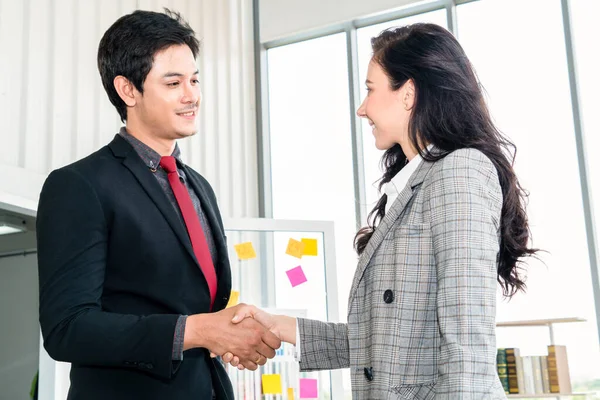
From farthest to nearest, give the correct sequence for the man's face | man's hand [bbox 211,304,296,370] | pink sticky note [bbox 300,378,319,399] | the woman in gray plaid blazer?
pink sticky note [bbox 300,378,319,399] < man's hand [bbox 211,304,296,370] < the man's face < the woman in gray plaid blazer

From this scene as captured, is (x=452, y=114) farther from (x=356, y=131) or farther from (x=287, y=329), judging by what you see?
(x=356, y=131)

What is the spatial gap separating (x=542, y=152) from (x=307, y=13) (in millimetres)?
2034

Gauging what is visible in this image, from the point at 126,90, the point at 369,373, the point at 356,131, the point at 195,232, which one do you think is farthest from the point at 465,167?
the point at 356,131

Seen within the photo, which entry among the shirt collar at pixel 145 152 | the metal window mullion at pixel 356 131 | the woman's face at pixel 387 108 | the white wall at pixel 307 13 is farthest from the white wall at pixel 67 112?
the woman's face at pixel 387 108

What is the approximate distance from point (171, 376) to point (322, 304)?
2.68 metres

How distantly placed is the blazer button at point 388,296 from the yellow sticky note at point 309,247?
8.79 feet

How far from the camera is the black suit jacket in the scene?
4.63ft

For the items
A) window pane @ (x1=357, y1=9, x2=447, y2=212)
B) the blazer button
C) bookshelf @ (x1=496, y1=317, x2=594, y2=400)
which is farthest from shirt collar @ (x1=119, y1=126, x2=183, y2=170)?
window pane @ (x1=357, y1=9, x2=447, y2=212)

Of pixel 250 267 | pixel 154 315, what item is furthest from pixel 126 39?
pixel 250 267

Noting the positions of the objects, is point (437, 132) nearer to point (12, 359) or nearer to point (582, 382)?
point (582, 382)

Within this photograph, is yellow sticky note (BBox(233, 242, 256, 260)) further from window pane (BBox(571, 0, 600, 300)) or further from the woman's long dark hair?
the woman's long dark hair

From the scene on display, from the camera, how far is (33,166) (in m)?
3.29

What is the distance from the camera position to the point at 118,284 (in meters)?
1.50

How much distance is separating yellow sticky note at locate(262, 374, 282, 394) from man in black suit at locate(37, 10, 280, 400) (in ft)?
6.77
